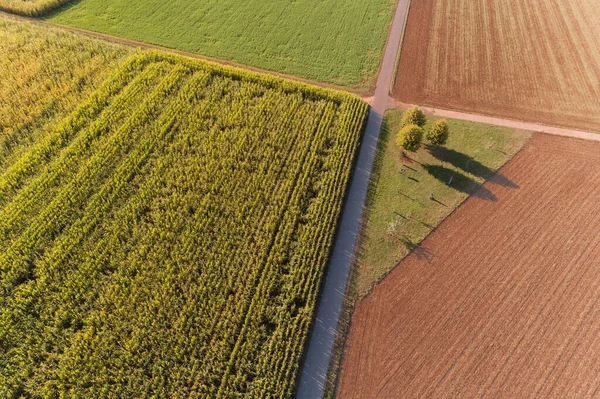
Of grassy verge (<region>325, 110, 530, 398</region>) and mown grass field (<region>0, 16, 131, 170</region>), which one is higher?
mown grass field (<region>0, 16, 131, 170</region>)

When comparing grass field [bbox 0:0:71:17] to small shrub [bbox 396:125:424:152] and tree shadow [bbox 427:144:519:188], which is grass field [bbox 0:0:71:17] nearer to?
small shrub [bbox 396:125:424:152]

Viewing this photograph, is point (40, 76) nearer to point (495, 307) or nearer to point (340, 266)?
point (340, 266)

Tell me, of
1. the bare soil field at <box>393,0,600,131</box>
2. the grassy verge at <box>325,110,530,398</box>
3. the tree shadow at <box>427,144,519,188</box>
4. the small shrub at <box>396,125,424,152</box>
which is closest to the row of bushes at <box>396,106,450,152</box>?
the small shrub at <box>396,125,424,152</box>

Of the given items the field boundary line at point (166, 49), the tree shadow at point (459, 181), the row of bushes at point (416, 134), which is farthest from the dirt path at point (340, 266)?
the tree shadow at point (459, 181)

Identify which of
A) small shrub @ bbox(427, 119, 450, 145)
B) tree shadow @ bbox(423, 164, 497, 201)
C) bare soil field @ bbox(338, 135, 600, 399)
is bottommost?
bare soil field @ bbox(338, 135, 600, 399)

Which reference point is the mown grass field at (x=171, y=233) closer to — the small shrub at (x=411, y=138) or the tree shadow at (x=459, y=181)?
the small shrub at (x=411, y=138)

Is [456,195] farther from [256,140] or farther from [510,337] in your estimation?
[256,140]
